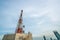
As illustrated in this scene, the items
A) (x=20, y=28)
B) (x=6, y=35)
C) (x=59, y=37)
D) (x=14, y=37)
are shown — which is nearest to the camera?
(x=14, y=37)

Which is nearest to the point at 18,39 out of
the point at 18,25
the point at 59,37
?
the point at 18,25

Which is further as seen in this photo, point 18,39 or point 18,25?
point 18,25

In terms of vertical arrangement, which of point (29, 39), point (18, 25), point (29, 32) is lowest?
point (29, 39)

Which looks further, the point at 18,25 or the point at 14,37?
the point at 18,25

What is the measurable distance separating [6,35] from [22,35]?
6.43 m

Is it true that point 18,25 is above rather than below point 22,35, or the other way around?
above

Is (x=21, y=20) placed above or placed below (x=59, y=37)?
above

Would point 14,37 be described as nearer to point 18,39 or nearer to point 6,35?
point 18,39

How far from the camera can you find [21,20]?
46.1 meters

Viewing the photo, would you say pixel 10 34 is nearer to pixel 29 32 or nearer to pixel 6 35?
pixel 6 35

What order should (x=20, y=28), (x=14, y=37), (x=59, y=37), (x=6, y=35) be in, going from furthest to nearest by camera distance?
(x=59, y=37)
(x=20, y=28)
(x=6, y=35)
(x=14, y=37)

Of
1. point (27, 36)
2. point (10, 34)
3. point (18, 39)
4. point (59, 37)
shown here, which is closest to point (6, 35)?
point (10, 34)

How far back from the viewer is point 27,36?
Result: 38812 mm

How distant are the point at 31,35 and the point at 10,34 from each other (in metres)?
8.53
